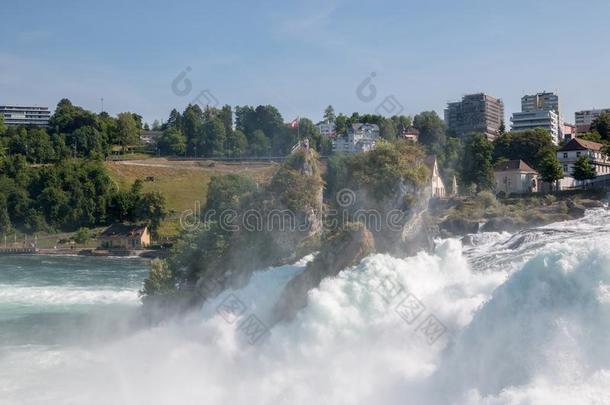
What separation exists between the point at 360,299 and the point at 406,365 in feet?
9.92

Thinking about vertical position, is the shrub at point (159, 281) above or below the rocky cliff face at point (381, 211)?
below

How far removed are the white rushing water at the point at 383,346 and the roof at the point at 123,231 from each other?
49744 mm

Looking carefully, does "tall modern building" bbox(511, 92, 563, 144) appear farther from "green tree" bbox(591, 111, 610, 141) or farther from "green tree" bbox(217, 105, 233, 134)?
"green tree" bbox(217, 105, 233, 134)

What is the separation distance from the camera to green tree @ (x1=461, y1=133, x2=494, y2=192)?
59906 mm

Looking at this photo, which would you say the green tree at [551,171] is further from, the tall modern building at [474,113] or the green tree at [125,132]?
the tall modern building at [474,113]

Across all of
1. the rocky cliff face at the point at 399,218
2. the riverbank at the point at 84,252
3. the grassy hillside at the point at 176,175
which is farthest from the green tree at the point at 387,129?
the rocky cliff face at the point at 399,218

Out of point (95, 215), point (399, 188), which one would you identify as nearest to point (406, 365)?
point (399, 188)

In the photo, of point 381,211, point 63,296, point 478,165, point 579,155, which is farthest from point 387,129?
point 381,211

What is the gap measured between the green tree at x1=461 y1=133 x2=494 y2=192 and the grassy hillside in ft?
90.4

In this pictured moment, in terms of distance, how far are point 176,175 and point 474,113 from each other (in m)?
72.3

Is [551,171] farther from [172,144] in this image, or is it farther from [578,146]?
[172,144]

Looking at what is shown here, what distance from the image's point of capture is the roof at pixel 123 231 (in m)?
73.1

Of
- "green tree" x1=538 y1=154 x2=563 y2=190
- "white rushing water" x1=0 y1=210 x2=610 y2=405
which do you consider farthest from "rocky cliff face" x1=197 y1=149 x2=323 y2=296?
"green tree" x1=538 y1=154 x2=563 y2=190

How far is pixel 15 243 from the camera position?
73.6 m
